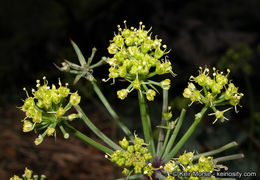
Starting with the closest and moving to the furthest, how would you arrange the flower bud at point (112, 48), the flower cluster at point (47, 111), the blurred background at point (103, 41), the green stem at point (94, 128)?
the flower cluster at point (47, 111) → the green stem at point (94, 128) → the flower bud at point (112, 48) → the blurred background at point (103, 41)

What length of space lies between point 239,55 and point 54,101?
296 cm

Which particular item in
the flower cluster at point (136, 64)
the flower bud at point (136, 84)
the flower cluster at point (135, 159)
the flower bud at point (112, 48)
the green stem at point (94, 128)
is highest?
the flower bud at point (112, 48)

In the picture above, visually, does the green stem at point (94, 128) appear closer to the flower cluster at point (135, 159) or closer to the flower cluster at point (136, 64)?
the flower cluster at point (135, 159)

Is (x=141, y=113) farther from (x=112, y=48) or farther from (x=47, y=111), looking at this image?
(x=47, y=111)

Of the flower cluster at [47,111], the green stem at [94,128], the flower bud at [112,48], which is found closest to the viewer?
the flower cluster at [47,111]

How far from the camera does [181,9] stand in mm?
7480

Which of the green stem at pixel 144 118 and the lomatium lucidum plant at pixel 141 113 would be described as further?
the green stem at pixel 144 118

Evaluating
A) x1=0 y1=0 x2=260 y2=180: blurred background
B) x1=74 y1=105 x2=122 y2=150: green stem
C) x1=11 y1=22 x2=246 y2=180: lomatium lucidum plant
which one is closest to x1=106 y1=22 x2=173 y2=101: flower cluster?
x1=11 y1=22 x2=246 y2=180: lomatium lucidum plant

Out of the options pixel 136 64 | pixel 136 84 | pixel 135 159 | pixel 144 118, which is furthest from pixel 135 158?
pixel 136 64

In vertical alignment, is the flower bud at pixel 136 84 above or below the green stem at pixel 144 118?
above

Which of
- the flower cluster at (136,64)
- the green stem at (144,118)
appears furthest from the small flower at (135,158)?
the flower cluster at (136,64)

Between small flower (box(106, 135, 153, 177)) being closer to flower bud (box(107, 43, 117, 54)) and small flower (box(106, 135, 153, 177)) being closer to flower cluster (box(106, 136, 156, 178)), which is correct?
flower cluster (box(106, 136, 156, 178))

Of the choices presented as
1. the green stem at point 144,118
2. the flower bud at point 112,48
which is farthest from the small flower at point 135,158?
the flower bud at point 112,48

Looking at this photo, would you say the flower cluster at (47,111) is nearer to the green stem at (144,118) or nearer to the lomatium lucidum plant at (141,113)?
the lomatium lucidum plant at (141,113)
